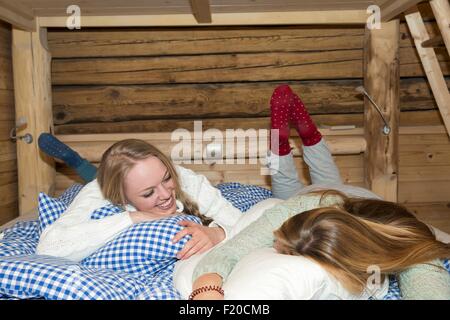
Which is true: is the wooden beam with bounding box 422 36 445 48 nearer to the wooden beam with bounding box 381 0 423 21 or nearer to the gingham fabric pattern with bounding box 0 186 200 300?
the wooden beam with bounding box 381 0 423 21

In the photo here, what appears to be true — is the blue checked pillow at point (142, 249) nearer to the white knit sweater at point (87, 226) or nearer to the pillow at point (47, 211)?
the white knit sweater at point (87, 226)

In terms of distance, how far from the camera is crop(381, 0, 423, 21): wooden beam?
230 cm

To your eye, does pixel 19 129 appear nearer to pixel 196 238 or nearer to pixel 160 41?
pixel 160 41

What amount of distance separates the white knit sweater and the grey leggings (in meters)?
0.44

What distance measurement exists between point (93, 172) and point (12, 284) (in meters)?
1.37

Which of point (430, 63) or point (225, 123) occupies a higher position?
point (430, 63)

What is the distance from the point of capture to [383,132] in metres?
2.89

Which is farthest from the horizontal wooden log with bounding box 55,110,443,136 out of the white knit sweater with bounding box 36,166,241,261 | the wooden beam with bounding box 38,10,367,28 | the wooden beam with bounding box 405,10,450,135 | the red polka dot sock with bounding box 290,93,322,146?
the white knit sweater with bounding box 36,166,241,261

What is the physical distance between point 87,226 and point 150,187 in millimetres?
256

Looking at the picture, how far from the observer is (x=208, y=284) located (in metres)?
1.19

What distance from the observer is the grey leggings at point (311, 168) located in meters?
2.34

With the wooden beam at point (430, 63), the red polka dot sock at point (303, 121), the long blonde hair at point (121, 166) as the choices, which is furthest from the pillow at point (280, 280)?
Answer: the wooden beam at point (430, 63)

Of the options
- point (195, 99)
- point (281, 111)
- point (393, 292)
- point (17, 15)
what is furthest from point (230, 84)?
point (393, 292)
